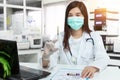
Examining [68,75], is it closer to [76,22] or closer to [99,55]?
[99,55]

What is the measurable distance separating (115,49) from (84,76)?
2749mm

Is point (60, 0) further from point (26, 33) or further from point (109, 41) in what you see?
point (109, 41)

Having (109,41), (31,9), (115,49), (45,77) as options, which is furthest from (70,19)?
(31,9)

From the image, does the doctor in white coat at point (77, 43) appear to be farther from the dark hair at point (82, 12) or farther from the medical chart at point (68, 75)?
the medical chart at point (68, 75)

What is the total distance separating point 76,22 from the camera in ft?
5.33

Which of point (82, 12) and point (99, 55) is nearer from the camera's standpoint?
point (99, 55)

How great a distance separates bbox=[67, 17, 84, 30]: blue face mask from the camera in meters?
1.63

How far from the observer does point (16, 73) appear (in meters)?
1.12

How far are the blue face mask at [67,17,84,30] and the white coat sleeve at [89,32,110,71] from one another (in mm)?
150

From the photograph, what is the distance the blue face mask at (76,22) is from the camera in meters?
1.63

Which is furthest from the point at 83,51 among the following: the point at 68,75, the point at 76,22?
the point at 68,75

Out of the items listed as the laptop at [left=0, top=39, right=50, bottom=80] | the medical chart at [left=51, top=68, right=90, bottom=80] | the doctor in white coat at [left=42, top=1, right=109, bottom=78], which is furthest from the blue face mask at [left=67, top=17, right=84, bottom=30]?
the laptop at [left=0, top=39, right=50, bottom=80]

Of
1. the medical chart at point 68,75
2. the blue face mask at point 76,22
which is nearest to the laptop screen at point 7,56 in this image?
the medical chart at point 68,75

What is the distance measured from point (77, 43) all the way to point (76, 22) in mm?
185
